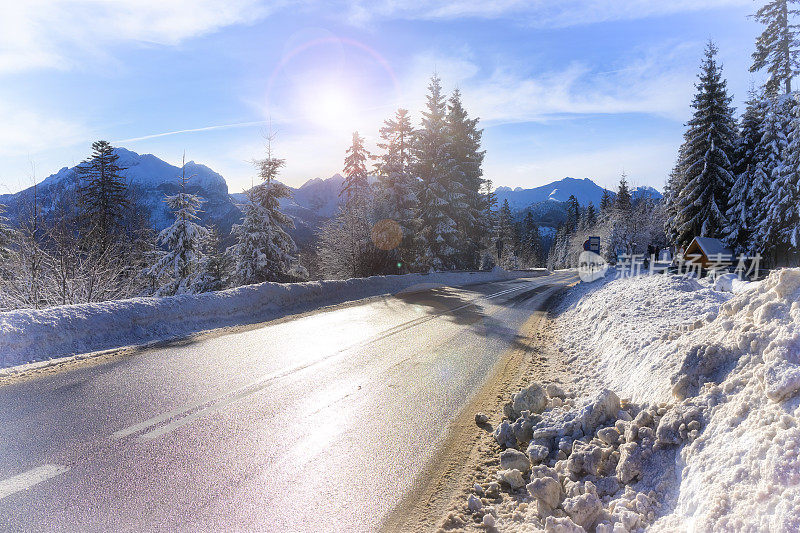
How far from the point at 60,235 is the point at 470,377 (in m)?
11.7

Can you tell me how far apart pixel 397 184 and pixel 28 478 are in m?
25.2

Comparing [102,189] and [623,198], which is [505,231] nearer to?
[623,198]

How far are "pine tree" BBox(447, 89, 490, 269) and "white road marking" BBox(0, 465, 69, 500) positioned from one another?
1121 inches

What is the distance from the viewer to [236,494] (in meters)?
3.01

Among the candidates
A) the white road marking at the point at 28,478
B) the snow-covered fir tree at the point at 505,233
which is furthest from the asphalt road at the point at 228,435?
the snow-covered fir tree at the point at 505,233

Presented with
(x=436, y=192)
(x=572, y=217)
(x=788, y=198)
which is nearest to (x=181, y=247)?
(x=436, y=192)

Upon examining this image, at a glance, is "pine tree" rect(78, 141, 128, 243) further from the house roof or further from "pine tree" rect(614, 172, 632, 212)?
"pine tree" rect(614, 172, 632, 212)

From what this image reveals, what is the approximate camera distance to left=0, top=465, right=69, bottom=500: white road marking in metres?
2.92

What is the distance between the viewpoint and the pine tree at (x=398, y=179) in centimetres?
2683

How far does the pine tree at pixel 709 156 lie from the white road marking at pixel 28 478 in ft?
111

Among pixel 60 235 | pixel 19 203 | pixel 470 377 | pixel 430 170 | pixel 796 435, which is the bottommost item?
pixel 470 377

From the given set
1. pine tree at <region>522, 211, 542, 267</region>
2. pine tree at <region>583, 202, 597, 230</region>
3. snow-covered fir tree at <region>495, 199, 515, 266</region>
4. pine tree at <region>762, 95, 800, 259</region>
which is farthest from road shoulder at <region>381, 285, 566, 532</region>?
pine tree at <region>522, 211, 542, 267</region>

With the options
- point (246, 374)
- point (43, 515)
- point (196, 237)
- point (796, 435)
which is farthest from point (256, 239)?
point (796, 435)

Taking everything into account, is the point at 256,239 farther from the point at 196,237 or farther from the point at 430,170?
the point at 430,170
